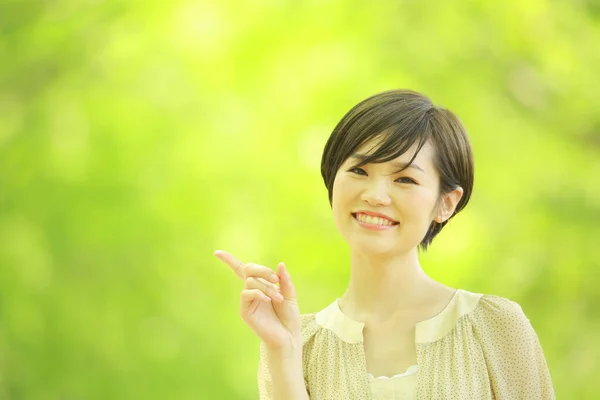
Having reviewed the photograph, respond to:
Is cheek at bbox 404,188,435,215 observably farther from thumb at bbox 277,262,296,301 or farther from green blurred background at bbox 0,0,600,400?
green blurred background at bbox 0,0,600,400

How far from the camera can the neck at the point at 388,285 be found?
5.53ft

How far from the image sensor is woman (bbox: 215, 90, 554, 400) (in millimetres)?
1594

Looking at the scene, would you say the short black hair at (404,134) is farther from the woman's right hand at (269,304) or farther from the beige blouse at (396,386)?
the beige blouse at (396,386)

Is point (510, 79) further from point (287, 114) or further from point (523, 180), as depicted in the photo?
point (287, 114)

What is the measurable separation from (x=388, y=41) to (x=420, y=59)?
130mm

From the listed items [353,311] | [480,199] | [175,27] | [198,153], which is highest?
[175,27]

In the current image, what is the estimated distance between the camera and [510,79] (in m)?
3.00

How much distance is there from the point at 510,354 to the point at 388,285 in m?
0.26

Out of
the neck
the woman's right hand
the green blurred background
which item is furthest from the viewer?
the green blurred background

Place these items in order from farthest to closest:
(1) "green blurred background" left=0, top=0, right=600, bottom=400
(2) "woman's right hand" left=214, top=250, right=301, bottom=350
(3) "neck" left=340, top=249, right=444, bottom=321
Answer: (1) "green blurred background" left=0, top=0, right=600, bottom=400
(3) "neck" left=340, top=249, right=444, bottom=321
(2) "woman's right hand" left=214, top=250, right=301, bottom=350

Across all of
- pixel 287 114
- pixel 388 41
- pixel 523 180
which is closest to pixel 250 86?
pixel 287 114

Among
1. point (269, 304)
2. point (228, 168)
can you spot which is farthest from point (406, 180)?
point (228, 168)

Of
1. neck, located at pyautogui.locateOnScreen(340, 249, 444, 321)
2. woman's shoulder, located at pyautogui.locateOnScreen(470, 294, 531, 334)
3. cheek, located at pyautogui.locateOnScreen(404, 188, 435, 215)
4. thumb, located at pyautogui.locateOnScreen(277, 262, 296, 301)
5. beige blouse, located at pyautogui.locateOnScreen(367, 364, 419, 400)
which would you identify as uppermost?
cheek, located at pyautogui.locateOnScreen(404, 188, 435, 215)

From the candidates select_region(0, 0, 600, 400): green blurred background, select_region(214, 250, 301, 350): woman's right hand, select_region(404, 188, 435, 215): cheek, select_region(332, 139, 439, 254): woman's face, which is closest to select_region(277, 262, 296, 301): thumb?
select_region(214, 250, 301, 350): woman's right hand
